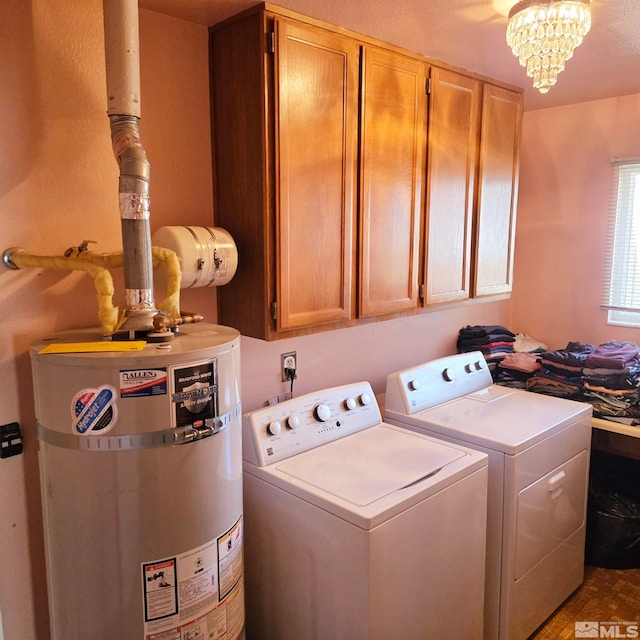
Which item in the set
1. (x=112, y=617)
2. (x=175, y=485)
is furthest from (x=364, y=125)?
(x=112, y=617)

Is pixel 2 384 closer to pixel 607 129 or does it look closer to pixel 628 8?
pixel 628 8

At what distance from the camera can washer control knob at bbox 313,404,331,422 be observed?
6.60 ft

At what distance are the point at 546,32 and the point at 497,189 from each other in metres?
1.06

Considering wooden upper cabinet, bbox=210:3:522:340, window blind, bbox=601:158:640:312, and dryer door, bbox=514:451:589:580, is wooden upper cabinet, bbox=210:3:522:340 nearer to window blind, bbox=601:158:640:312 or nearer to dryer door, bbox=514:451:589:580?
dryer door, bbox=514:451:589:580

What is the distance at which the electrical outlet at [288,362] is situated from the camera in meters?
2.18

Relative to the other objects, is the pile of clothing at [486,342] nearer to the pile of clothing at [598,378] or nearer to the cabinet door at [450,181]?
the pile of clothing at [598,378]

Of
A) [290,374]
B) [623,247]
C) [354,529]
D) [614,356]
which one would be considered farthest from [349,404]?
[623,247]

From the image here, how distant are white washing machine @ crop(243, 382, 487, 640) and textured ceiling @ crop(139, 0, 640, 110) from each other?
51.2 inches

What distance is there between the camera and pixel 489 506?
6.70ft

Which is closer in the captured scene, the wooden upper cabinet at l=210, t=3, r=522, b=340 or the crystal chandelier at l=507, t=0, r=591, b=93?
the crystal chandelier at l=507, t=0, r=591, b=93

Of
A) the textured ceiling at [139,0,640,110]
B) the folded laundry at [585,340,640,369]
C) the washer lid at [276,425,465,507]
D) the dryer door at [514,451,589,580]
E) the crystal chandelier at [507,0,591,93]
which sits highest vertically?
the textured ceiling at [139,0,640,110]

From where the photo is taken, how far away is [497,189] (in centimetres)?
259

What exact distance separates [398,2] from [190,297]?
1.16 meters

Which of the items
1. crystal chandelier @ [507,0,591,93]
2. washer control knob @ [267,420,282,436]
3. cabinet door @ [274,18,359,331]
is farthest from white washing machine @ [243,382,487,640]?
crystal chandelier @ [507,0,591,93]
